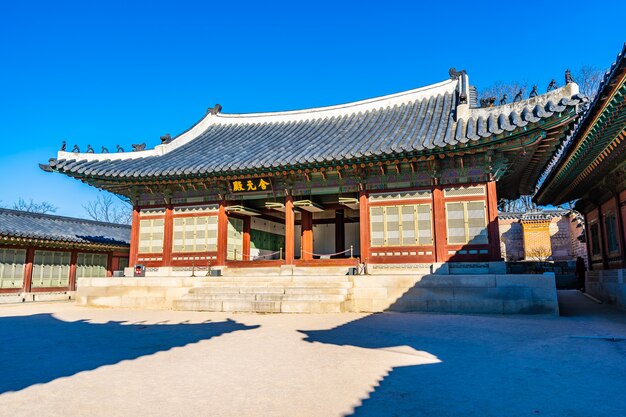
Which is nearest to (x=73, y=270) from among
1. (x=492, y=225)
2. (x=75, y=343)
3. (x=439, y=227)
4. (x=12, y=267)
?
(x=12, y=267)

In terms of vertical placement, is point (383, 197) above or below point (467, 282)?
above

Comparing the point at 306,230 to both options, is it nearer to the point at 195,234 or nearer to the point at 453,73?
the point at 195,234

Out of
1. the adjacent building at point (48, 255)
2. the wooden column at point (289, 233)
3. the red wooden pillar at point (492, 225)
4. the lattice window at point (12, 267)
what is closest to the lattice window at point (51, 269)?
the adjacent building at point (48, 255)

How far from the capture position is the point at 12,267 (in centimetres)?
2155

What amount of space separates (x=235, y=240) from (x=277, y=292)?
17.9 feet

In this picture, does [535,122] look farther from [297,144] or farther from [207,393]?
[207,393]

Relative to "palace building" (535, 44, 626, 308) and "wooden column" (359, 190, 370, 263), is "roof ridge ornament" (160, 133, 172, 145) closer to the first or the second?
"wooden column" (359, 190, 370, 263)

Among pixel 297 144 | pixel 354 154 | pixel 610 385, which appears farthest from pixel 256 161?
pixel 610 385

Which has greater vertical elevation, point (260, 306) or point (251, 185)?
point (251, 185)

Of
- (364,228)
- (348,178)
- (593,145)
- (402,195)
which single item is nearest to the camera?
(593,145)

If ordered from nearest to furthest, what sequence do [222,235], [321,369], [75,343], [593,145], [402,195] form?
[321,369]
[75,343]
[593,145]
[402,195]
[222,235]

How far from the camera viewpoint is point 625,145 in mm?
11141

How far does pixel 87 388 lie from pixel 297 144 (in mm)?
14026

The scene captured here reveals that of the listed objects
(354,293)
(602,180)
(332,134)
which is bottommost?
(354,293)
